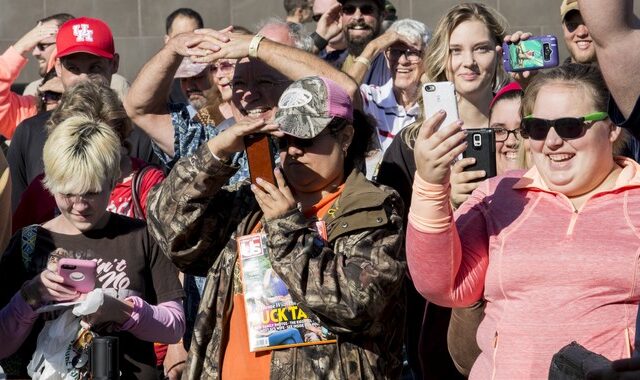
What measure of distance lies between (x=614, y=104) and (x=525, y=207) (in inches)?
47.2

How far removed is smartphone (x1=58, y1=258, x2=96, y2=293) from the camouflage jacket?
0.36 m

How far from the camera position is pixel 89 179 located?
535 cm

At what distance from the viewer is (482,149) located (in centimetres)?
483

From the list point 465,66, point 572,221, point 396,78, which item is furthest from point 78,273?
point 396,78

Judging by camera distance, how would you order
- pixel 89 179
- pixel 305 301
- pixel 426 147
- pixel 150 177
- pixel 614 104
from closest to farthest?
pixel 614 104 → pixel 426 147 → pixel 305 301 → pixel 89 179 → pixel 150 177

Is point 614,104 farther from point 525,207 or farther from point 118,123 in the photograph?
point 118,123

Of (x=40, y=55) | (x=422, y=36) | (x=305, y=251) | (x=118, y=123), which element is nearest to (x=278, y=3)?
(x=40, y=55)

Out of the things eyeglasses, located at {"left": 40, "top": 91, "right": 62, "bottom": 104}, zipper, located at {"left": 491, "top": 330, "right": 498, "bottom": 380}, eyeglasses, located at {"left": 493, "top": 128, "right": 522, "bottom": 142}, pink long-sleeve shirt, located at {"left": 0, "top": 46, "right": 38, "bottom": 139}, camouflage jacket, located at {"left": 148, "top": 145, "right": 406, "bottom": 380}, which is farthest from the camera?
pink long-sleeve shirt, located at {"left": 0, "top": 46, "right": 38, "bottom": 139}

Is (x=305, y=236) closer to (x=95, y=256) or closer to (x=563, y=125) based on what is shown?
(x=563, y=125)

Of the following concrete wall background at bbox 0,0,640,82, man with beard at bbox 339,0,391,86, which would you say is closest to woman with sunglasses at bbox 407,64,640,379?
man with beard at bbox 339,0,391,86

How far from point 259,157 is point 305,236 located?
357mm

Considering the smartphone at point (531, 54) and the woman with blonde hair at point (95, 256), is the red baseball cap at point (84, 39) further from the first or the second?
the smartphone at point (531, 54)

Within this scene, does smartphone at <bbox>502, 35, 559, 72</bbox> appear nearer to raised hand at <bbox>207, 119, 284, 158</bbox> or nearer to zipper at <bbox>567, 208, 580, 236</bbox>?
raised hand at <bbox>207, 119, 284, 158</bbox>

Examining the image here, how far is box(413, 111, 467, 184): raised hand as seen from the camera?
13.5ft
